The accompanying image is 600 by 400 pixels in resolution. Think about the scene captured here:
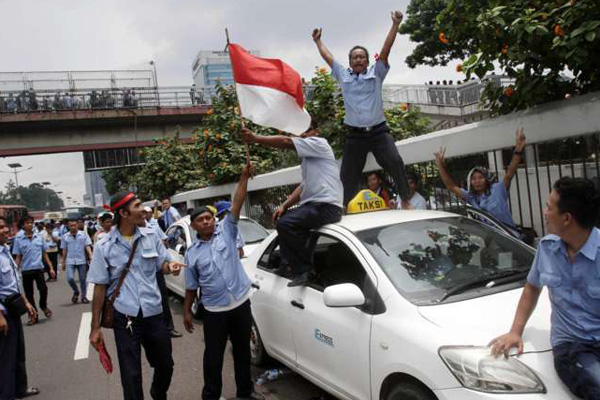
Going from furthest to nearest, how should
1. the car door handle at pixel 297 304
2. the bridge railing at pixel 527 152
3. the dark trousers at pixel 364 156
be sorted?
1. the dark trousers at pixel 364 156
2. the bridge railing at pixel 527 152
3. the car door handle at pixel 297 304

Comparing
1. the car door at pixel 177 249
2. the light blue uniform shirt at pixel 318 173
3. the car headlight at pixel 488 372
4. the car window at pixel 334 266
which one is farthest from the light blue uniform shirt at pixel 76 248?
the car headlight at pixel 488 372

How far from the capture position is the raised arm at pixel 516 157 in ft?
15.1

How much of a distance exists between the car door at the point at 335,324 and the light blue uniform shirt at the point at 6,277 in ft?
9.76

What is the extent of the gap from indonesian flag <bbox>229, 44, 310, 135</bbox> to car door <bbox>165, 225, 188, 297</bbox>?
3919 mm

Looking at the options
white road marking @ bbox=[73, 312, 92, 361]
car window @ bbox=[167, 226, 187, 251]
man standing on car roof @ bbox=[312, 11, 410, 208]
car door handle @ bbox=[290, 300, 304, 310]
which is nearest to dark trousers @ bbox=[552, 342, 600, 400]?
car door handle @ bbox=[290, 300, 304, 310]

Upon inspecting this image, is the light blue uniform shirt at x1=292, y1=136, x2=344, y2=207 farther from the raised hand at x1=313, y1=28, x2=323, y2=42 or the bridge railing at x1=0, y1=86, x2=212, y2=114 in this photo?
the bridge railing at x1=0, y1=86, x2=212, y2=114

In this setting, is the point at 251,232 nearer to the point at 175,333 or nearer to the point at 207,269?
the point at 175,333

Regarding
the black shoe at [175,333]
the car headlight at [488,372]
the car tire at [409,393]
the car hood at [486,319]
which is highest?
the car hood at [486,319]

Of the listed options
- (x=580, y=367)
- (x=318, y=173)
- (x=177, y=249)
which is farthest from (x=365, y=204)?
(x=177, y=249)

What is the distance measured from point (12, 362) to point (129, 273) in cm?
199

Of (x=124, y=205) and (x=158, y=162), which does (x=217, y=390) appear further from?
(x=158, y=162)

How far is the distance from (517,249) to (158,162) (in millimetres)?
20273

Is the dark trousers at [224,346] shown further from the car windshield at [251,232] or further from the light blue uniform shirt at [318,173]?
the car windshield at [251,232]

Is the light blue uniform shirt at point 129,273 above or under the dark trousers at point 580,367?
above
